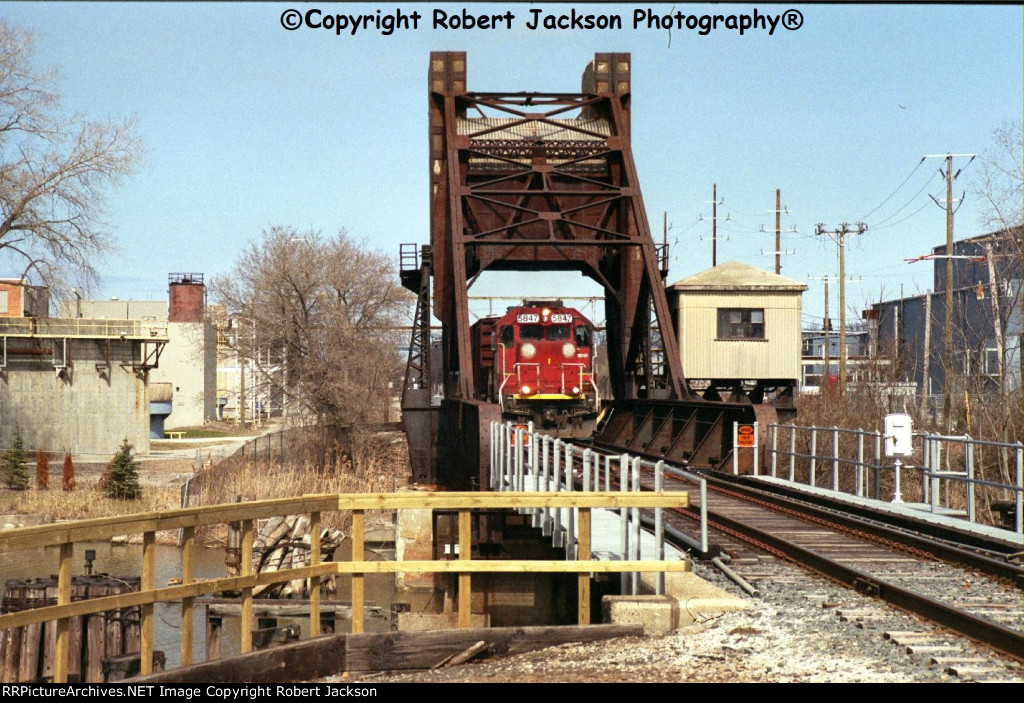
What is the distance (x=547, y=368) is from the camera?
31.7 m

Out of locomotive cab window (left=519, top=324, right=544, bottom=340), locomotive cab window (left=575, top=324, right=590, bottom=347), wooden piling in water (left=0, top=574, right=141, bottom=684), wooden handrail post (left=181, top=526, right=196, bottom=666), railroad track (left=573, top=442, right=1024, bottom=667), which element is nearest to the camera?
wooden handrail post (left=181, top=526, right=196, bottom=666)

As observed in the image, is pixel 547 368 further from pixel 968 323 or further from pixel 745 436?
pixel 968 323

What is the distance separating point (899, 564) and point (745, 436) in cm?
1011

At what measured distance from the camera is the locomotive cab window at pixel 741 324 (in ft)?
119

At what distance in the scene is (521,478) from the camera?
16.8 metres

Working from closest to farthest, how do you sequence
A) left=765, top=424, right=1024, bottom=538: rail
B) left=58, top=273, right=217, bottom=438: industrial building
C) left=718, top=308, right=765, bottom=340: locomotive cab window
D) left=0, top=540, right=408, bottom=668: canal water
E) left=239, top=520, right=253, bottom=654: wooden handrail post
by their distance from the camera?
1. left=239, top=520, right=253, bottom=654: wooden handrail post
2. left=765, top=424, right=1024, bottom=538: rail
3. left=0, top=540, right=408, bottom=668: canal water
4. left=718, top=308, right=765, bottom=340: locomotive cab window
5. left=58, top=273, right=217, bottom=438: industrial building

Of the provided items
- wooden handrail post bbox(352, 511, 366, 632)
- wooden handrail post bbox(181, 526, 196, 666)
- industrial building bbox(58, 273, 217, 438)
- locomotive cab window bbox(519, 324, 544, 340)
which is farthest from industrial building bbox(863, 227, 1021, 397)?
industrial building bbox(58, 273, 217, 438)

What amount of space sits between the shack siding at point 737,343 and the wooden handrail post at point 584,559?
26455 millimetres

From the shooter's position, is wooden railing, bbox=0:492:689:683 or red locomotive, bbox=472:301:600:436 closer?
wooden railing, bbox=0:492:689:683

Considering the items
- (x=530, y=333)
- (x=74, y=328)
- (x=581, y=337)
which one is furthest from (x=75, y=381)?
(x=581, y=337)

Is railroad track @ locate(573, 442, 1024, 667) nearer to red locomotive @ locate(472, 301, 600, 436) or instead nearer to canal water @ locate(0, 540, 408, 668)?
canal water @ locate(0, 540, 408, 668)

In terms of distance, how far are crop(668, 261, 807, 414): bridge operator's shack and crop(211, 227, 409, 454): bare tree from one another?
1558 cm

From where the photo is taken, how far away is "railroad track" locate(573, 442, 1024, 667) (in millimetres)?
8438
